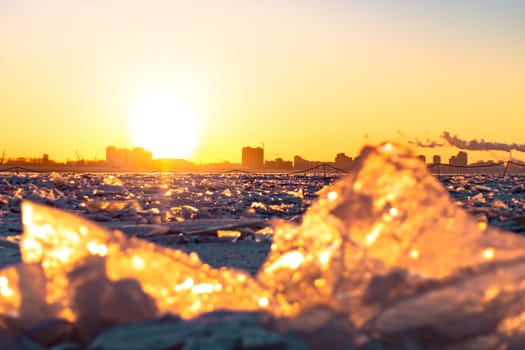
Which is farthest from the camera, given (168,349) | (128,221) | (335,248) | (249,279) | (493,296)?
(128,221)

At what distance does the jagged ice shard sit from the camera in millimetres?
1240

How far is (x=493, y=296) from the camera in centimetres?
127

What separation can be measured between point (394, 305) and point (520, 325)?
299 millimetres

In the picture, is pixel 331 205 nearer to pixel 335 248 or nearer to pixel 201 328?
pixel 335 248

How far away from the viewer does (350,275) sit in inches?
51.6

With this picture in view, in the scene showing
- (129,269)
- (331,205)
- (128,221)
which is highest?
(331,205)

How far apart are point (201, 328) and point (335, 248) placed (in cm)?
38

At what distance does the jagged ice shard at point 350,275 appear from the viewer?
1.24 metres

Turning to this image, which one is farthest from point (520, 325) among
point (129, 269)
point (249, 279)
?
point (129, 269)

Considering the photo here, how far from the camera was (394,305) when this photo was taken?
124 centimetres

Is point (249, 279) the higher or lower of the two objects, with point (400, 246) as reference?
lower

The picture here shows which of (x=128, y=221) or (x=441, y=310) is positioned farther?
(x=128, y=221)

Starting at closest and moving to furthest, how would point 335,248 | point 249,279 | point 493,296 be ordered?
point 493,296
point 335,248
point 249,279

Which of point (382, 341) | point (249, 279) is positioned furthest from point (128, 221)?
point (382, 341)
